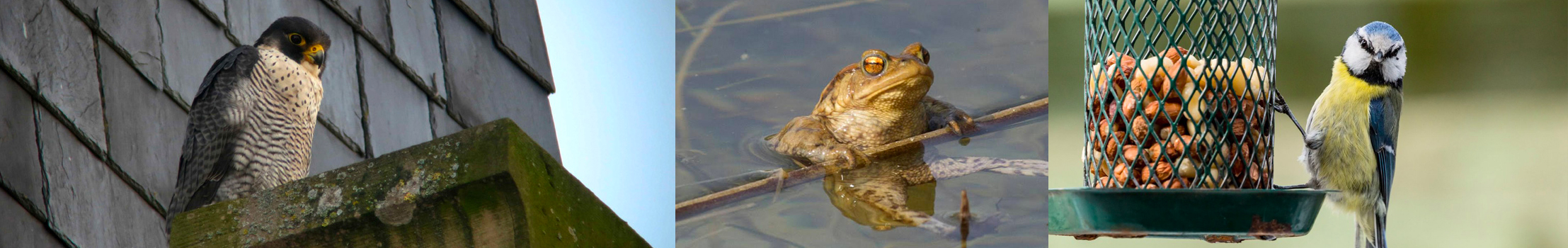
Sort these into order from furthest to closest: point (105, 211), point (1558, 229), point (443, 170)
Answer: point (1558, 229)
point (105, 211)
point (443, 170)

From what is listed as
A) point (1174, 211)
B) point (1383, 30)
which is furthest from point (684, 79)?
point (1383, 30)

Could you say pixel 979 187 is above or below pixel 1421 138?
below

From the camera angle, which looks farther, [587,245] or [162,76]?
[162,76]

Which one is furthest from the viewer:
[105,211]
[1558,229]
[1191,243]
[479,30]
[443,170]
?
[1191,243]

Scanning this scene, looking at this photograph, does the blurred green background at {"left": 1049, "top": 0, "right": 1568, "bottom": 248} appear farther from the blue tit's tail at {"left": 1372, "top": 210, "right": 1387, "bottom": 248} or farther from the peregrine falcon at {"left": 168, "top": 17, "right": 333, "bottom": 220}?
the peregrine falcon at {"left": 168, "top": 17, "right": 333, "bottom": 220}

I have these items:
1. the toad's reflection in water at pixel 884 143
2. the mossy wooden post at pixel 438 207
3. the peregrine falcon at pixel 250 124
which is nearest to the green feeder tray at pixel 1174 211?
the toad's reflection in water at pixel 884 143

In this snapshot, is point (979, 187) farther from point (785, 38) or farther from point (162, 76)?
point (162, 76)

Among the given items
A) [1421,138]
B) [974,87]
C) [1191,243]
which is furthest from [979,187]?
[1421,138]
